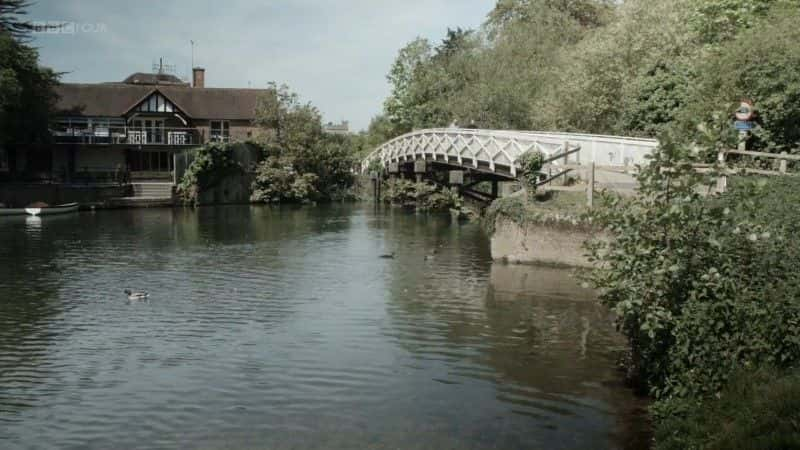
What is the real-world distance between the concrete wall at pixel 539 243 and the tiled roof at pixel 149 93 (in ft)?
157

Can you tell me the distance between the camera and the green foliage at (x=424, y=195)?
48.5m

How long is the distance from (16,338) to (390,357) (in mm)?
7720

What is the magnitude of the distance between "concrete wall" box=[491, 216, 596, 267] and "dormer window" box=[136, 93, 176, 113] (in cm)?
4731

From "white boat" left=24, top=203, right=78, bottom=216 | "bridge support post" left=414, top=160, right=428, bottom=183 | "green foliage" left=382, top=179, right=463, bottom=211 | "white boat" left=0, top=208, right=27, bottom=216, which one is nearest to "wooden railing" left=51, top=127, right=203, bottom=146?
"white boat" left=24, top=203, right=78, bottom=216

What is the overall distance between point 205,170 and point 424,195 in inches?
671

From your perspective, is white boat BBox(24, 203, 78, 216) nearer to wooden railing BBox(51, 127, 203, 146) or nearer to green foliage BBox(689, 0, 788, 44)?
wooden railing BBox(51, 127, 203, 146)

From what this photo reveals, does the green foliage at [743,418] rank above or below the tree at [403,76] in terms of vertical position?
below

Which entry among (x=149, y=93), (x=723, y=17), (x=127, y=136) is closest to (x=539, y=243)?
(x=723, y=17)

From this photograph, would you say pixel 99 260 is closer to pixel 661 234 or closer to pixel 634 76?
pixel 661 234

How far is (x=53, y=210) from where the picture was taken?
4688 centimetres

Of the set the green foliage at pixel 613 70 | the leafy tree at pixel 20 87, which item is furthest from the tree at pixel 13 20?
the green foliage at pixel 613 70

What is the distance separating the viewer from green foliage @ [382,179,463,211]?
4847 cm

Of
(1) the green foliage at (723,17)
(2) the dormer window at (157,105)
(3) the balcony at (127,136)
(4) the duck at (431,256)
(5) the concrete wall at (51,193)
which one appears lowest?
(4) the duck at (431,256)

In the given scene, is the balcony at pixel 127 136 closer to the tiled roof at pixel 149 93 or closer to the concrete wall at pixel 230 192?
the tiled roof at pixel 149 93
